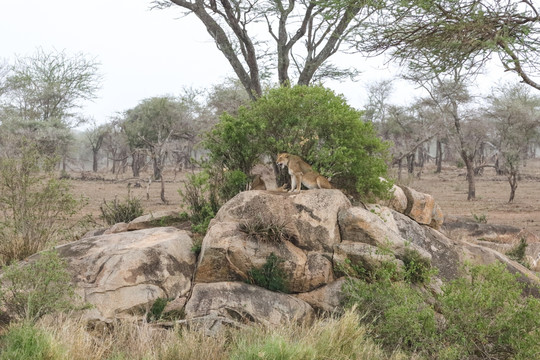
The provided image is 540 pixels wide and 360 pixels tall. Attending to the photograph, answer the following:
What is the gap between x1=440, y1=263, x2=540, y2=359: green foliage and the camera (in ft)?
16.0

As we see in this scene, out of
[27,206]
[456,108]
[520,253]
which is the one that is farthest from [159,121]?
[520,253]

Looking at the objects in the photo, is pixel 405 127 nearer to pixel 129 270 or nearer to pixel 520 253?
pixel 520 253

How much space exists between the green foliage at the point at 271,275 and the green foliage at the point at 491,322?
197cm

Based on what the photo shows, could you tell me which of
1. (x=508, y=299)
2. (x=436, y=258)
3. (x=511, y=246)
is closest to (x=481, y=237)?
(x=511, y=246)

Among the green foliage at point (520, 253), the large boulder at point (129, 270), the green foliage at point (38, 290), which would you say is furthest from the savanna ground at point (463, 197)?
the green foliage at point (520, 253)

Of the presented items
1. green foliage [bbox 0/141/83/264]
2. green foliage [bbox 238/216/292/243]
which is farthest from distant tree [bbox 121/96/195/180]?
green foliage [bbox 238/216/292/243]

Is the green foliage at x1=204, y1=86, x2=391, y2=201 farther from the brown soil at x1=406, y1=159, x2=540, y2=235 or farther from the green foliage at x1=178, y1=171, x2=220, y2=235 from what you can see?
the brown soil at x1=406, y1=159, x2=540, y2=235

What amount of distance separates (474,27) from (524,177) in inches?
1195

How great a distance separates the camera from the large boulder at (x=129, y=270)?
5.91 meters

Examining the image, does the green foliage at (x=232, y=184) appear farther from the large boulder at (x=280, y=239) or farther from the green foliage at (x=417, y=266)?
the green foliage at (x=417, y=266)

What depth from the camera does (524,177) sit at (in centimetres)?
3553

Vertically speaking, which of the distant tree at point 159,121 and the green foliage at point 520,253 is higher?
the distant tree at point 159,121

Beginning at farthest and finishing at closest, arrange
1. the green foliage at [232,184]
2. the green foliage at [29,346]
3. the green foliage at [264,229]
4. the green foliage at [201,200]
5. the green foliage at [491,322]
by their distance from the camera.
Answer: the green foliage at [201,200] < the green foliage at [232,184] < the green foliage at [264,229] < the green foliage at [491,322] < the green foliage at [29,346]

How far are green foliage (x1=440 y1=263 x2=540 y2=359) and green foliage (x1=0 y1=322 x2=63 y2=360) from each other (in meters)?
3.79
